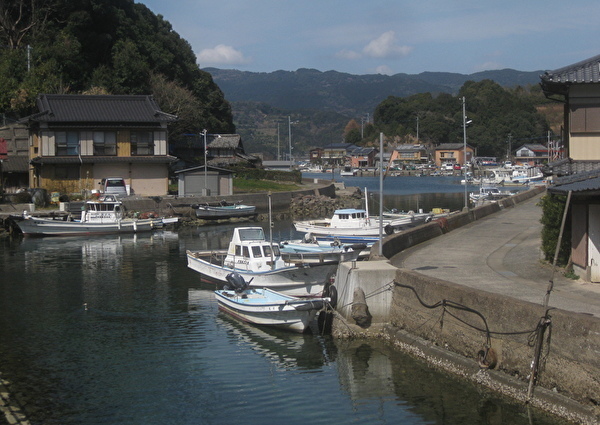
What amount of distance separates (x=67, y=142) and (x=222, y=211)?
595 inches

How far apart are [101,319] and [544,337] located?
1645 centimetres

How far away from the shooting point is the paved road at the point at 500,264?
57.7 ft

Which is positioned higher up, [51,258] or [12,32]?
[12,32]

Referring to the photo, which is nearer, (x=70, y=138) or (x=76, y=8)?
(x=70, y=138)

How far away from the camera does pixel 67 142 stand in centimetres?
5812

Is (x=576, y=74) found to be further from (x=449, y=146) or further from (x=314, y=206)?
(x=449, y=146)

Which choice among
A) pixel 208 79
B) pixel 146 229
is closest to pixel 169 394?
pixel 146 229

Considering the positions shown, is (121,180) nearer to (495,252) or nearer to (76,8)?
(76,8)

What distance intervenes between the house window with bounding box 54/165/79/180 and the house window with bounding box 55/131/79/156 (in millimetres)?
1198

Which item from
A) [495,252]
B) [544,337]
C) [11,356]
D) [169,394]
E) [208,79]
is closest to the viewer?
[544,337]

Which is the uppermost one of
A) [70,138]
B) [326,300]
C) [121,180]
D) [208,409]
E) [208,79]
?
[208,79]

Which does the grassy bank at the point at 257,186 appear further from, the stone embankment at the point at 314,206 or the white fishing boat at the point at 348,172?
the white fishing boat at the point at 348,172

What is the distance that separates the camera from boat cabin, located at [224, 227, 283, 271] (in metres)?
26.8

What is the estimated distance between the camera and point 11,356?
1998cm
